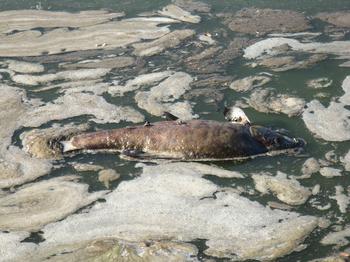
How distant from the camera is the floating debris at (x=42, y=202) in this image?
212 inches

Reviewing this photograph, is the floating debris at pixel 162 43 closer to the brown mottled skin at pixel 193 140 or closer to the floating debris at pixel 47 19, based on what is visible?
the floating debris at pixel 47 19

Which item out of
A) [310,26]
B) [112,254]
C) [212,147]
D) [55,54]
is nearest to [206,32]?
[310,26]

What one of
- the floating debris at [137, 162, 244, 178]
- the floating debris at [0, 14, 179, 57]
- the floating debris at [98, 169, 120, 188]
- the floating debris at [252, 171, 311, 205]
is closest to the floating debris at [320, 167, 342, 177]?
the floating debris at [252, 171, 311, 205]

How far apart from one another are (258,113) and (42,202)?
309 centimetres

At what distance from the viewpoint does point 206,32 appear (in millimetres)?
10836

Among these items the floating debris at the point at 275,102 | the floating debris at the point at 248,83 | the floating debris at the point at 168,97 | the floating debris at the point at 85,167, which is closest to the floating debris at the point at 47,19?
the floating debris at the point at 168,97

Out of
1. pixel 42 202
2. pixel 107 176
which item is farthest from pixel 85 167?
pixel 42 202

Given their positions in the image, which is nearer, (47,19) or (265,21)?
(265,21)

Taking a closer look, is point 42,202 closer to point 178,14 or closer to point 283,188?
point 283,188

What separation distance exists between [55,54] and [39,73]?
1.00 meters

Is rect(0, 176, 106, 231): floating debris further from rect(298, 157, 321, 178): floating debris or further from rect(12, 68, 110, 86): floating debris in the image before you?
rect(12, 68, 110, 86): floating debris

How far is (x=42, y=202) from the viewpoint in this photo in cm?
568

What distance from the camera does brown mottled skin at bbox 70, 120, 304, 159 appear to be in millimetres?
6227

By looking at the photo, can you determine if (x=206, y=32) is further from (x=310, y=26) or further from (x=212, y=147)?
(x=212, y=147)
